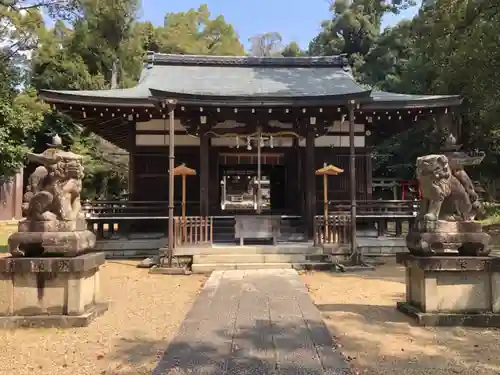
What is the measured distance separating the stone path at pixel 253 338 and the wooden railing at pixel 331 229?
3.02m

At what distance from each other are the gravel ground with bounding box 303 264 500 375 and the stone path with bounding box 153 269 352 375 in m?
0.25

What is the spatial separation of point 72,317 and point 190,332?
150 centimetres

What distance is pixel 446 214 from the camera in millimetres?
5168

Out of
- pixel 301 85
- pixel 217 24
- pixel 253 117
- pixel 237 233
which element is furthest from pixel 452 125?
pixel 217 24

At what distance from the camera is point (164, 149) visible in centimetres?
1201

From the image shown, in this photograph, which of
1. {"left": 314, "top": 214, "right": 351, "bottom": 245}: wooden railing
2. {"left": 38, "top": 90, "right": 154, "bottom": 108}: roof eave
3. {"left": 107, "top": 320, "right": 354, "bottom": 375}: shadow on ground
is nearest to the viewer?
{"left": 107, "top": 320, "right": 354, "bottom": 375}: shadow on ground

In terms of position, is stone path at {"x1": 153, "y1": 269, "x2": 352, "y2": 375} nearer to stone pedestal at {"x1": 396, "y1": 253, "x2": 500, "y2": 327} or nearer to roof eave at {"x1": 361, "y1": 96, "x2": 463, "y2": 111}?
stone pedestal at {"x1": 396, "y1": 253, "x2": 500, "y2": 327}

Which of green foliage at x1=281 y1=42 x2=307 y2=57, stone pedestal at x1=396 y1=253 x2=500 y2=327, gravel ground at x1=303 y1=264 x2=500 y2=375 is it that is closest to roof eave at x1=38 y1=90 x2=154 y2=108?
gravel ground at x1=303 y1=264 x2=500 y2=375

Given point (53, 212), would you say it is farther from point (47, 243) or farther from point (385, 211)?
point (385, 211)

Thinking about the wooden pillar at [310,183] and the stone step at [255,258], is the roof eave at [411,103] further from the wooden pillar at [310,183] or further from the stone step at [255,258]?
the stone step at [255,258]

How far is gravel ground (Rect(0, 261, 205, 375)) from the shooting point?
3654mm

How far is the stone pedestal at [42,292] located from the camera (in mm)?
4805

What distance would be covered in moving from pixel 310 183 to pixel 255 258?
264 cm

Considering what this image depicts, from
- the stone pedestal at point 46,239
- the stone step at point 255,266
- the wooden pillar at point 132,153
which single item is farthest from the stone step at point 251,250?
the stone pedestal at point 46,239
